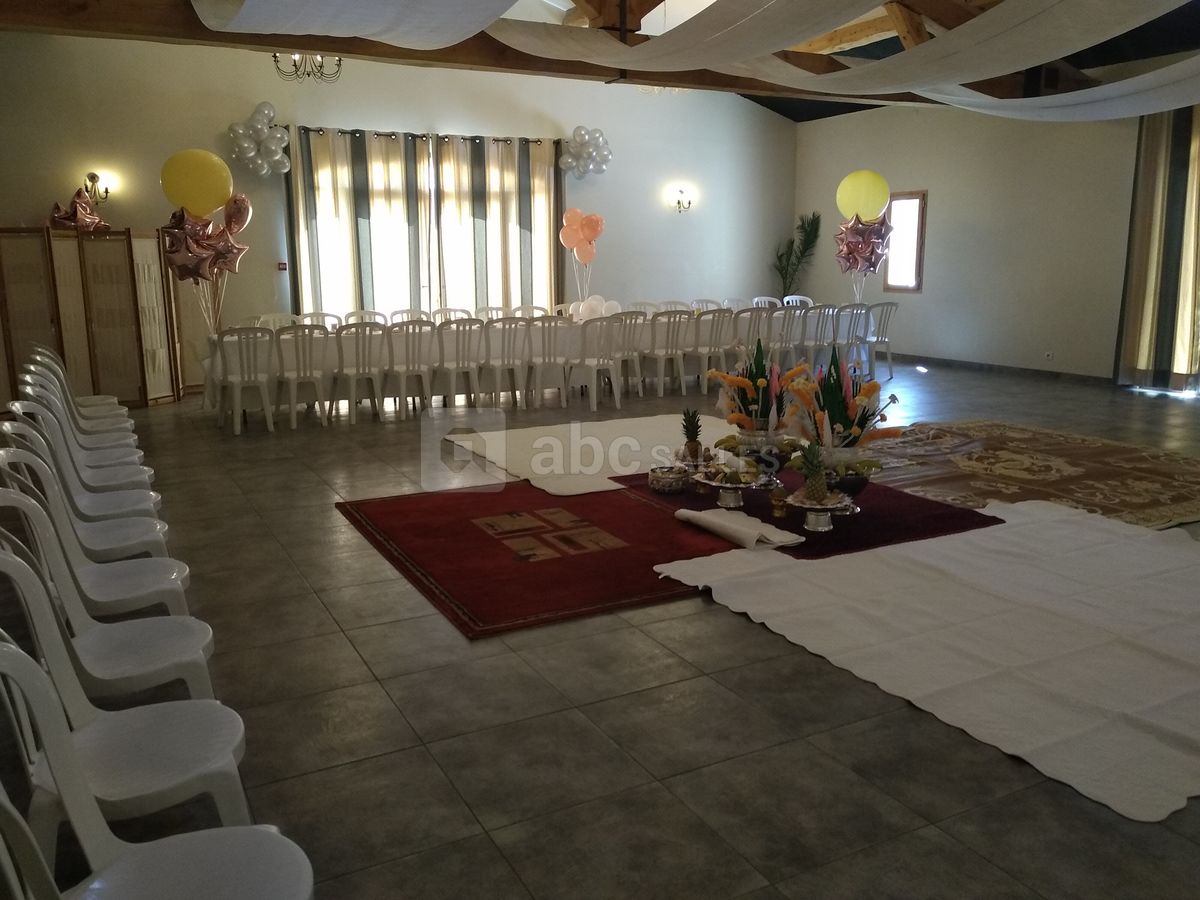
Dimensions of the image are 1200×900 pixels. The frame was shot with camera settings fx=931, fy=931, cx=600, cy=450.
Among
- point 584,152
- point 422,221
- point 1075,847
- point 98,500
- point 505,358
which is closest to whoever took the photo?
point 1075,847

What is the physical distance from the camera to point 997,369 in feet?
36.0

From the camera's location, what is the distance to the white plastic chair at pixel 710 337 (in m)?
9.33

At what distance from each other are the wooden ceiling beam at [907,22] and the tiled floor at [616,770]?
5618 millimetres

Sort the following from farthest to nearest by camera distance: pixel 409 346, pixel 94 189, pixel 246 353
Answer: pixel 94 189 < pixel 409 346 < pixel 246 353

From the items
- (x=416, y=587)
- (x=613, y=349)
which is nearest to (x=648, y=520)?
(x=416, y=587)

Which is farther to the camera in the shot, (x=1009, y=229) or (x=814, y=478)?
(x=1009, y=229)

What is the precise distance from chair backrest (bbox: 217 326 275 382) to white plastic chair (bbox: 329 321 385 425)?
0.56 metres

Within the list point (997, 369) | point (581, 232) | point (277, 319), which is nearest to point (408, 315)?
point (277, 319)

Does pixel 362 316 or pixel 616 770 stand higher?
pixel 362 316

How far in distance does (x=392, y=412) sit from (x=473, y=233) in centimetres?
385

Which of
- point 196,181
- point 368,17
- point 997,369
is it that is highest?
point 368,17

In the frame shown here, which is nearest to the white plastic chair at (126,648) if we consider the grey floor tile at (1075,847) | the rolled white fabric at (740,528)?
the grey floor tile at (1075,847)

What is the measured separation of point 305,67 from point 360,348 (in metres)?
3.52

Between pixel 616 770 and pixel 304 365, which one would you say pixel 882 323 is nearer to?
pixel 304 365
